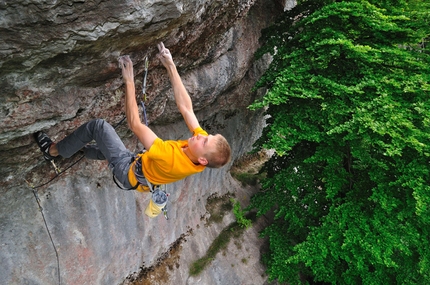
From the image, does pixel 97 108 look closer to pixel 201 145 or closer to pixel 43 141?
pixel 43 141

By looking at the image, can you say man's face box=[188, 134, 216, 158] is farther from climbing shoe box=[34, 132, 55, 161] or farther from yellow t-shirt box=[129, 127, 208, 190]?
climbing shoe box=[34, 132, 55, 161]

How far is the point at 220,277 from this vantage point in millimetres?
8836

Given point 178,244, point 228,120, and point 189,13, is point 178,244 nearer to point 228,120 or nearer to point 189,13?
point 228,120

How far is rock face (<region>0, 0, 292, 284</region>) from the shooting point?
304 centimetres

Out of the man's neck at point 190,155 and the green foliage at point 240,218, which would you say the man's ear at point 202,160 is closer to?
the man's neck at point 190,155

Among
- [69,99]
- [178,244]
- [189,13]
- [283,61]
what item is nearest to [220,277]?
[178,244]

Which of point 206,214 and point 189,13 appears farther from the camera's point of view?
point 206,214

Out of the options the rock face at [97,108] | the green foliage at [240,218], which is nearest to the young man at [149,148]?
the rock face at [97,108]

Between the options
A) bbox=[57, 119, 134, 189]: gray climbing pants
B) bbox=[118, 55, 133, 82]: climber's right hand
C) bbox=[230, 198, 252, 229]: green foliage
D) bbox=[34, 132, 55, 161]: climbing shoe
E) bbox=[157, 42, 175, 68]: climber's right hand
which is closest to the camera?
bbox=[118, 55, 133, 82]: climber's right hand

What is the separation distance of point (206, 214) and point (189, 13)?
7049mm

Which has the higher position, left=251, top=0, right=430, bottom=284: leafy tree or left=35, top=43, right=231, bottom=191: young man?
left=35, top=43, right=231, bottom=191: young man

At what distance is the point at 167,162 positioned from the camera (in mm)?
3578

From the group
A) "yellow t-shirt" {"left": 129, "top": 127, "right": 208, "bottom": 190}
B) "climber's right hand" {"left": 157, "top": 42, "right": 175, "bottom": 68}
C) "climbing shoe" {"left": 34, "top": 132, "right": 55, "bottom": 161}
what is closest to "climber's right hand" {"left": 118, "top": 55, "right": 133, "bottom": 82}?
"climber's right hand" {"left": 157, "top": 42, "right": 175, "bottom": 68}

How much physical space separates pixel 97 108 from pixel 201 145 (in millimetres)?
2113
